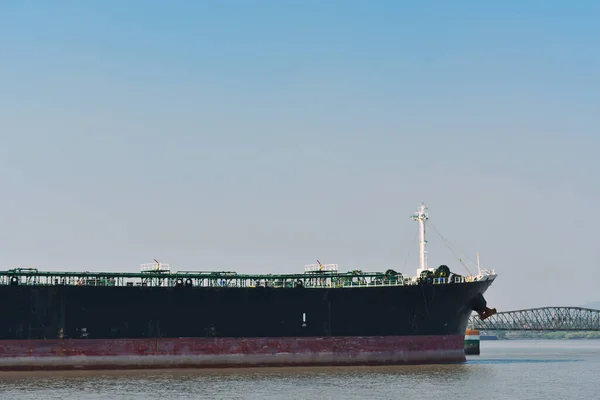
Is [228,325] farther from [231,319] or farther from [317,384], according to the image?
[317,384]

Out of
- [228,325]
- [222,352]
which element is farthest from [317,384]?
[228,325]

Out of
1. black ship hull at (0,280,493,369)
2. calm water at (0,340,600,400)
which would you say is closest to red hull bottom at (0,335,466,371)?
black ship hull at (0,280,493,369)

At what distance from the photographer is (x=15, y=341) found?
145 ft

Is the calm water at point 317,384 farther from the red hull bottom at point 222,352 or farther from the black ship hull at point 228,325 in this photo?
the black ship hull at point 228,325

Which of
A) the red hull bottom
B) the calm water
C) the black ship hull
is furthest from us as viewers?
the black ship hull

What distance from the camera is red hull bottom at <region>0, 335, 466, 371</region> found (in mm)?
44344

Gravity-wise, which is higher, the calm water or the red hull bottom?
the red hull bottom

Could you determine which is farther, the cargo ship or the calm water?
the cargo ship

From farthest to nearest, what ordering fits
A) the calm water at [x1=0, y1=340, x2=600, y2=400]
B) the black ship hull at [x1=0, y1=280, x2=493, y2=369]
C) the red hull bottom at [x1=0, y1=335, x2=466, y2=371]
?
the black ship hull at [x1=0, y1=280, x2=493, y2=369] < the red hull bottom at [x1=0, y1=335, x2=466, y2=371] < the calm water at [x1=0, y1=340, x2=600, y2=400]

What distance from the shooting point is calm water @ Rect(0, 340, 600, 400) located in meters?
33.7

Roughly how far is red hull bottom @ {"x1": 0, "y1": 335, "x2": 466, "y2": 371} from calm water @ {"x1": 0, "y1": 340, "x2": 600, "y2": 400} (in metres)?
1.58

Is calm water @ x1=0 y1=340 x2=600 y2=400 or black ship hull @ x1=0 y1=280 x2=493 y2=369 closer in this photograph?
calm water @ x1=0 y1=340 x2=600 y2=400

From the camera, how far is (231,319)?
156 feet

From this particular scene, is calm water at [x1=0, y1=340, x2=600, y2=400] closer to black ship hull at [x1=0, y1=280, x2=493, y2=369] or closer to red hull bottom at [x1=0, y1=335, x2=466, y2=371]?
red hull bottom at [x1=0, y1=335, x2=466, y2=371]
